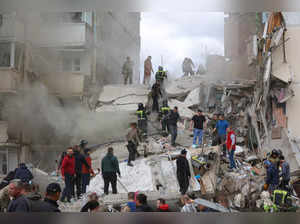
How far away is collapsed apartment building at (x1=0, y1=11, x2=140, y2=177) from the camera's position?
633 inches

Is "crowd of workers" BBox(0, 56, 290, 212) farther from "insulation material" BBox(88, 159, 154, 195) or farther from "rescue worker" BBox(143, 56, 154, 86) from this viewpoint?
"rescue worker" BBox(143, 56, 154, 86)

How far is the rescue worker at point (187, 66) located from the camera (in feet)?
68.6

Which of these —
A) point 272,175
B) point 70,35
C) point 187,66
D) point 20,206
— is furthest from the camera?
point 187,66

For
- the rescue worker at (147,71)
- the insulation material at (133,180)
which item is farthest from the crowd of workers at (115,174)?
the rescue worker at (147,71)

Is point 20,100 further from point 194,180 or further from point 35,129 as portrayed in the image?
point 194,180

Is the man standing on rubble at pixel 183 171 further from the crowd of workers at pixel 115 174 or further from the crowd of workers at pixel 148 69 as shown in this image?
the crowd of workers at pixel 148 69

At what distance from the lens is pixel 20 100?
16203mm

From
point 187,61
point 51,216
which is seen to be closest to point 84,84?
point 187,61

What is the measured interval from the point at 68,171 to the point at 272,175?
410 centimetres

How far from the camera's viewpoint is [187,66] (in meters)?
21.0

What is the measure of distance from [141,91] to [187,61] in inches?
152

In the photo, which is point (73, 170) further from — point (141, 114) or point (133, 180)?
point (141, 114)

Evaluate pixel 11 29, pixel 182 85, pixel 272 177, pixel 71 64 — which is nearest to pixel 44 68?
pixel 71 64

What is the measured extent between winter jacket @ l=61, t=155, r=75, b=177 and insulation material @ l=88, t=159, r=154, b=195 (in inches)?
67.3
